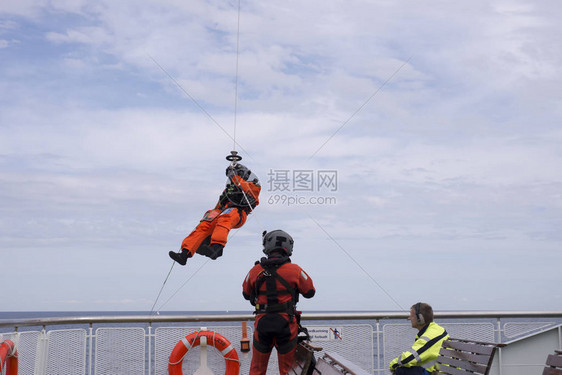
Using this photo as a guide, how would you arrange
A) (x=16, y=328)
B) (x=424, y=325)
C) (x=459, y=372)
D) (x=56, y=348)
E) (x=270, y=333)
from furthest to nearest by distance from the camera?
1. (x=56, y=348)
2. (x=16, y=328)
3. (x=270, y=333)
4. (x=424, y=325)
5. (x=459, y=372)

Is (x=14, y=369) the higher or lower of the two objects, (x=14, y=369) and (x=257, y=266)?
the lower

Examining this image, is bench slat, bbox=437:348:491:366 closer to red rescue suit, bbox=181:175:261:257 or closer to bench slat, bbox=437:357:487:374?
bench slat, bbox=437:357:487:374

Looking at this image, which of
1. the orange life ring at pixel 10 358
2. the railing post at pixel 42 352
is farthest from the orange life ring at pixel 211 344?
the orange life ring at pixel 10 358

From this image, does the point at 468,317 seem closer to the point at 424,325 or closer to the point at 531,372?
the point at 531,372

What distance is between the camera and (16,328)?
6.61 m

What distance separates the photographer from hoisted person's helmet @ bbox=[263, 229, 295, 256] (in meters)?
6.29

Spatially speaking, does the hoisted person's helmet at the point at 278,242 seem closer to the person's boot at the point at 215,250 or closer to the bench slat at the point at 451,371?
the person's boot at the point at 215,250

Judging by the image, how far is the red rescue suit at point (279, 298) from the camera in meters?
6.12

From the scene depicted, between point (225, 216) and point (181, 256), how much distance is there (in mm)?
622

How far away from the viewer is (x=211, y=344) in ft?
25.3

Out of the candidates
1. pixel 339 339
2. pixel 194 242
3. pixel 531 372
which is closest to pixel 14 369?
pixel 194 242

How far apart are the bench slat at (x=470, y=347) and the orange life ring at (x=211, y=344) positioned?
3.22 m

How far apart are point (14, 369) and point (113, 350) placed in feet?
4.89

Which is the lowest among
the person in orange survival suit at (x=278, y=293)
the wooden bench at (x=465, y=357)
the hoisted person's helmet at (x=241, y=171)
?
the wooden bench at (x=465, y=357)
